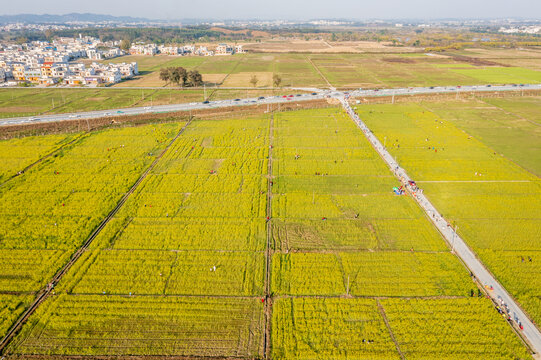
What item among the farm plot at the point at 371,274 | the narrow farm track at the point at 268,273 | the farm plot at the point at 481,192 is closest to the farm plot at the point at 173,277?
the narrow farm track at the point at 268,273

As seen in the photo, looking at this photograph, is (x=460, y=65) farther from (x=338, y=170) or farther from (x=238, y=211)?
(x=238, y=211)

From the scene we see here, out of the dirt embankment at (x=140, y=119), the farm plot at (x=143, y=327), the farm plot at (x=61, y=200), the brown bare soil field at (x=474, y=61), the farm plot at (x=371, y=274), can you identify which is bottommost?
the farm plot at (x=143, y=327)

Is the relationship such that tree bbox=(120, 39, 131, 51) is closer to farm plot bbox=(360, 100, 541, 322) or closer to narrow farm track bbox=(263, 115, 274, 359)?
farm plot bbox=(360, 100, 541, 322)

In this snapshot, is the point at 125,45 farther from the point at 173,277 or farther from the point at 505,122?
the point at 173,277

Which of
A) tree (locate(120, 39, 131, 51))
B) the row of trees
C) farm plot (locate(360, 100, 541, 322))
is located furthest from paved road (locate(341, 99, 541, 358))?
tree (locate(120, 39, 131, 51))

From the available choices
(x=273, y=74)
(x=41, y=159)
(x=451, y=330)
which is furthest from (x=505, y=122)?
(x=41, y=159)

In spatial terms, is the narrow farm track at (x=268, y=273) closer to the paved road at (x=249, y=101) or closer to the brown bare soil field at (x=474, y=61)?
the paved road at (x=249, y=101)
